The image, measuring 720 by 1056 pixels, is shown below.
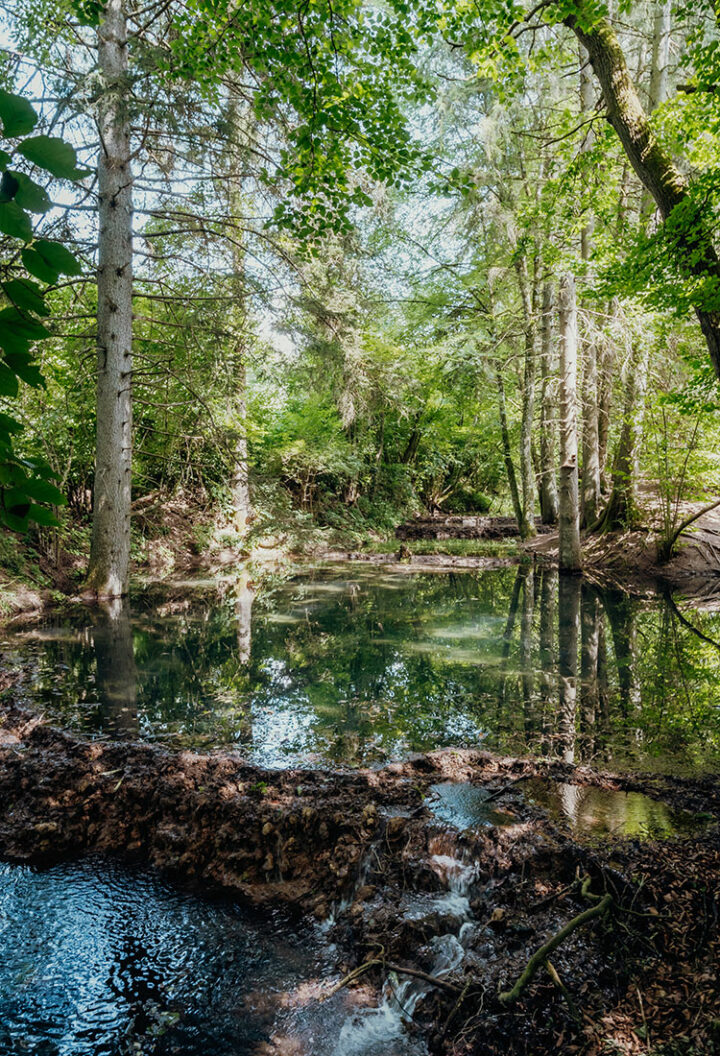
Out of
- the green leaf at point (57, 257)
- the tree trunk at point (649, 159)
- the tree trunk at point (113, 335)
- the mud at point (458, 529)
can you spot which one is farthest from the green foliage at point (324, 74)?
the mud at point (458, 529)

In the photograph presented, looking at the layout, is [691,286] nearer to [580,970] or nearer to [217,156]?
[580,970]

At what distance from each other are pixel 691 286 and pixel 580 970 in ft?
18.4

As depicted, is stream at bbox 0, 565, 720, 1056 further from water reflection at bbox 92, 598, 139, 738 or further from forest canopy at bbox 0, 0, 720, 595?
forest canopy at bbox 0, 0, 720, 595

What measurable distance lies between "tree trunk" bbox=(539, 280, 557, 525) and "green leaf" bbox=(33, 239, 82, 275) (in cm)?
1346

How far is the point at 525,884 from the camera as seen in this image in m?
2.77

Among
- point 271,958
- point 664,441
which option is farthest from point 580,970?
point 664,441

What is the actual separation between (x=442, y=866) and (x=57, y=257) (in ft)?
10.4

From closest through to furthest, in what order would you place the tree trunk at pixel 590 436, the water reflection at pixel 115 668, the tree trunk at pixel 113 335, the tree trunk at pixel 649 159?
the water reflection at pixel 115 668 < the tree trunk at pixel 649 159 < the tree trunk at pixel 113 335 < the tree trunk at pixel 590 436

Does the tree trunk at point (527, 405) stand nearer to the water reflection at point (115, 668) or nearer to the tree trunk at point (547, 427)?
the tree trunk at point (547, 427)

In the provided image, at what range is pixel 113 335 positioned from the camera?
8867 mm

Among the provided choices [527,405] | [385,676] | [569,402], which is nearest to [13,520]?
[385,676]

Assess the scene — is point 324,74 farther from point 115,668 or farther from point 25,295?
point 115,668

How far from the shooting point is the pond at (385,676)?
452 centimetres

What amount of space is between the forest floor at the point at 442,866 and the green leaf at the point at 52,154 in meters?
2.71
